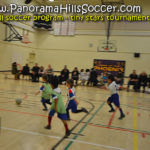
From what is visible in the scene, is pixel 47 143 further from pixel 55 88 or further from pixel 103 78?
pixel 103 78

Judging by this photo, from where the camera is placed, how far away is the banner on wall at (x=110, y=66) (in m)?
20.4

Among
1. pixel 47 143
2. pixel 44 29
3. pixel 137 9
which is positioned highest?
pixel 137 9

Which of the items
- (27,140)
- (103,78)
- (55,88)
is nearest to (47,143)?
(27,140)

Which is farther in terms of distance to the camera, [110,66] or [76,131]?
[110,66]

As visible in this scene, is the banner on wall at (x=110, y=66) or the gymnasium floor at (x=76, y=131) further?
the banner on wall at (x=110, y=66)

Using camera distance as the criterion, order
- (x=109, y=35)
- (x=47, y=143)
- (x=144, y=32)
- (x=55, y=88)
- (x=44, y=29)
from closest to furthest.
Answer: (x=47, y=143) < (x=55, y=88) < (x=144, y=32) < (x=109, y=35) < (x=44, y=29)

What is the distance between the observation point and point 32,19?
69.8 feet

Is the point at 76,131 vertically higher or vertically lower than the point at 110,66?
lower

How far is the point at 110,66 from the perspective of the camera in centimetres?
2066

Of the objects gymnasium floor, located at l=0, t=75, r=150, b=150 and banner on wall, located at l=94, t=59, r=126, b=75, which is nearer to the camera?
gymnasium floor, located at l=0, t=75, r=150, b=150

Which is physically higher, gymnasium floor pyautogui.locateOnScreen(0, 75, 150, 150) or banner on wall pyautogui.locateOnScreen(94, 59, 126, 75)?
banner on wall pyautogui.locateOnScreen(94, 59, 126, 75)

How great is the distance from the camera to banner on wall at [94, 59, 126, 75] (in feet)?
66.9

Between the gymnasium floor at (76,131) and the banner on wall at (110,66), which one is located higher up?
the banner on wall at (110,66)

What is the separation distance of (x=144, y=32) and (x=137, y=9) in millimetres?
2777
